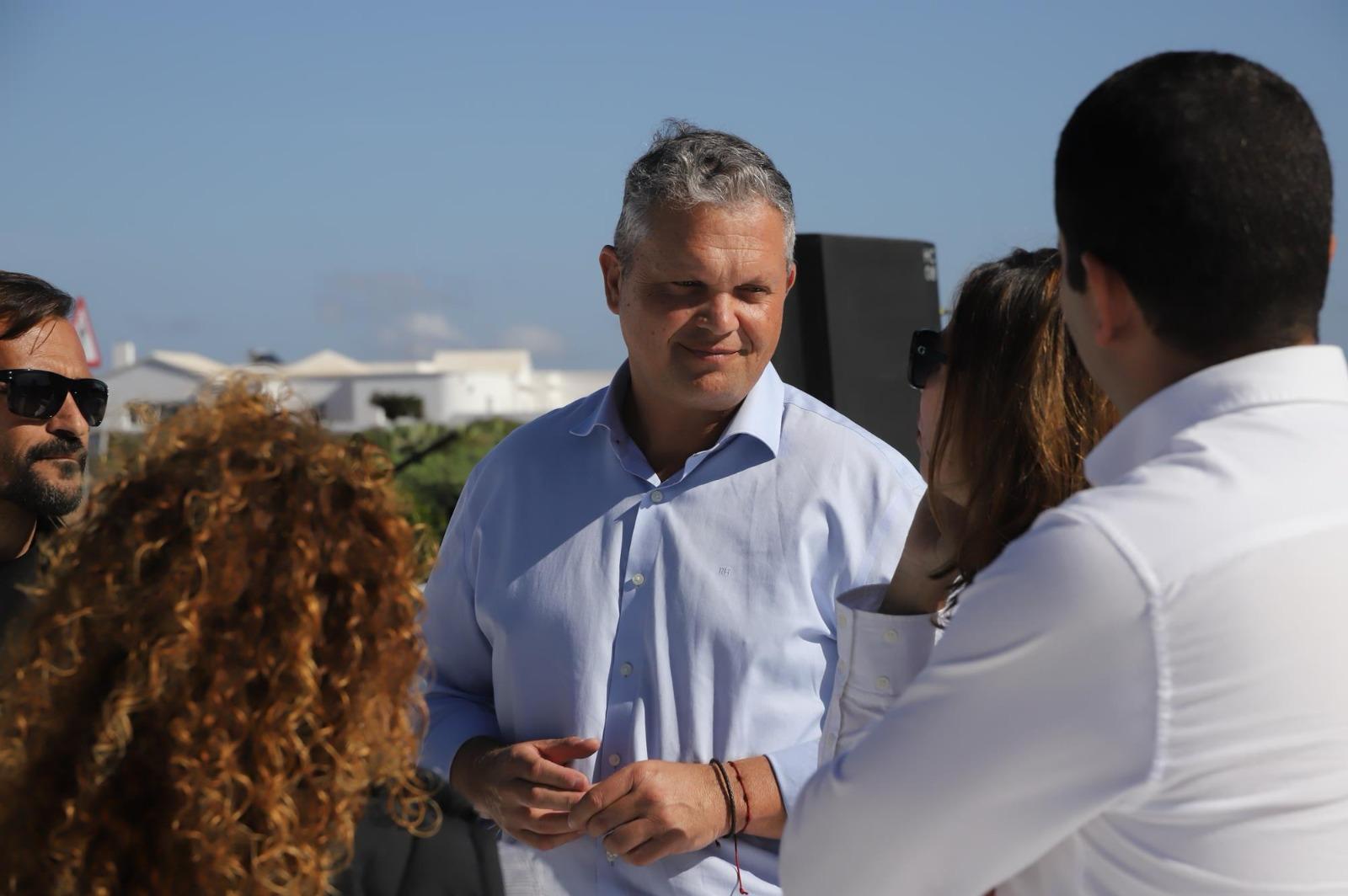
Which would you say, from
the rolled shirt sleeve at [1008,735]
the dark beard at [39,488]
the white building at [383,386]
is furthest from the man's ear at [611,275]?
the white building at [383,386]

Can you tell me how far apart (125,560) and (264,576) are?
134 mm

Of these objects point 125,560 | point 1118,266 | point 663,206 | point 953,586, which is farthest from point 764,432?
point 125,560

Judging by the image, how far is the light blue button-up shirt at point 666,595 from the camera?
2455 millimetres

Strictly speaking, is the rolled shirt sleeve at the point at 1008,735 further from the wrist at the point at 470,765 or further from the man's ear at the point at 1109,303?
the wrist at the point at 470,765

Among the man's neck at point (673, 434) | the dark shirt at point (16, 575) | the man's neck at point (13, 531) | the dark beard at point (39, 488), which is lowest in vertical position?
the dark shirt at point (16, 575)

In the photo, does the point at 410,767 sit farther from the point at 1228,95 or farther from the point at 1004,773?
the point at 1228,95

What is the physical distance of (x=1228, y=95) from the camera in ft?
4.03

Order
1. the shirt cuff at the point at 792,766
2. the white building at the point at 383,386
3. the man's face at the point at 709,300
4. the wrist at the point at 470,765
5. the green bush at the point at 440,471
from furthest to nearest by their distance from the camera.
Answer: the white building at the point at 383,386, the green bush at the point at 440,471, the man's face at the point at 709,300, the wrist at the point at 470,765, the shirt cuff at the point at 792,766

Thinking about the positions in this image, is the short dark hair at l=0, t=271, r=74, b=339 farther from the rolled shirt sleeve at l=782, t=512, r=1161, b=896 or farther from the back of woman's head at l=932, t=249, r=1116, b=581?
the rolled shirt sleeve at l=782, t=512, r=1161, b=896

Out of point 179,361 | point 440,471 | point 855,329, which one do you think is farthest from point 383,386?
point 855,329

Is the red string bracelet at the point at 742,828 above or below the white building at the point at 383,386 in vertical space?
above

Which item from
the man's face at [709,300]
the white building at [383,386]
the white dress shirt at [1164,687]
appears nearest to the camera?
the white dress shirt at [1164,687]

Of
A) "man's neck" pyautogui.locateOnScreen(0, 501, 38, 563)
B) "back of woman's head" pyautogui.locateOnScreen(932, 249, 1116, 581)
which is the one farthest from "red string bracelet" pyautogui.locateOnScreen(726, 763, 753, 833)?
"man's neck" pyautogui.locateOnScreen(0, 501, 38, 563)

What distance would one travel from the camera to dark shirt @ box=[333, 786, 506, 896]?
4.55 feet
